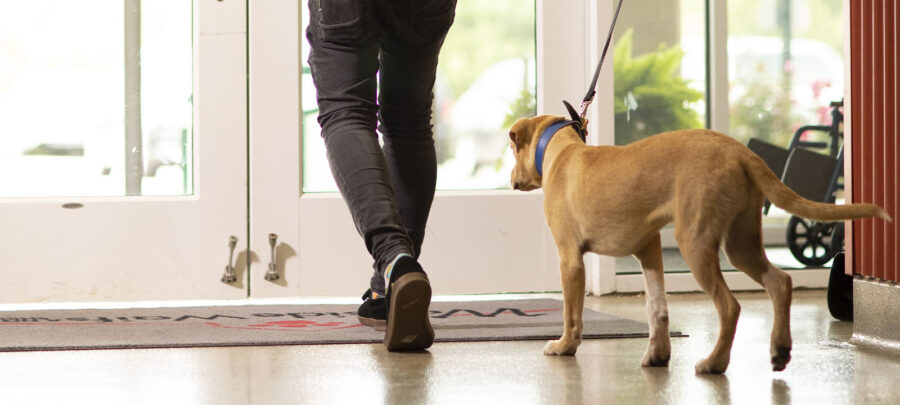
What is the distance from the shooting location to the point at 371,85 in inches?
78.2

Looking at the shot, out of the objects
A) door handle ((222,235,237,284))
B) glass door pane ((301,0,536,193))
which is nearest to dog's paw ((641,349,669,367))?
glass door pane ((301,0,536,193))

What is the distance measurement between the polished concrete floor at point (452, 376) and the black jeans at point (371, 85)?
0.88ft

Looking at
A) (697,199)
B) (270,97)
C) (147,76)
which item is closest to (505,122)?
(270,97)

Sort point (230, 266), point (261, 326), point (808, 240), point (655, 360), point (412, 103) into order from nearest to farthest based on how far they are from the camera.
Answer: point (655, 360), point (412, 103), point (261, 326), point (230, 266), point (808, 240)

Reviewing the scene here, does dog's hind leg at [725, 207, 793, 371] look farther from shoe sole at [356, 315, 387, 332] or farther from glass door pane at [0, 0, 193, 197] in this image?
glass door pane at [0, 0, 193, 197]

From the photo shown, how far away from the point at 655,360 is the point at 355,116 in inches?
30.4

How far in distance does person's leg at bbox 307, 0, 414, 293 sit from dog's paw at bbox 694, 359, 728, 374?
0.60 m

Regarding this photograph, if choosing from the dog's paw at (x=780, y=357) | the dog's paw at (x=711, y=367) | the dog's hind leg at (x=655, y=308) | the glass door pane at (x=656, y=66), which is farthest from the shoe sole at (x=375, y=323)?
the glass door pane at (x=656, y=66)

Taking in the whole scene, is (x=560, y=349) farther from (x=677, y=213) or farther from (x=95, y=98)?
(x=95, y=98)

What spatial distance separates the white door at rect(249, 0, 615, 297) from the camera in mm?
3037

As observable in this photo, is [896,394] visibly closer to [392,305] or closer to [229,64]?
[392,305]

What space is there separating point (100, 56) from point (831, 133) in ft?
8.42

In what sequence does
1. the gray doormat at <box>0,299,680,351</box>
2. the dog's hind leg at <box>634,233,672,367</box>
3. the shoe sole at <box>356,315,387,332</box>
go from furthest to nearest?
the shoe sole at <box>356,315,387,332</box>, the gray doormat at <box>0,299,680,351</box>, the dog's hind leg at <box>634,233,672,367</box>

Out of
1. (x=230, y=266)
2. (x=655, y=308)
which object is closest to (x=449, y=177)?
(x=230, y=266)
